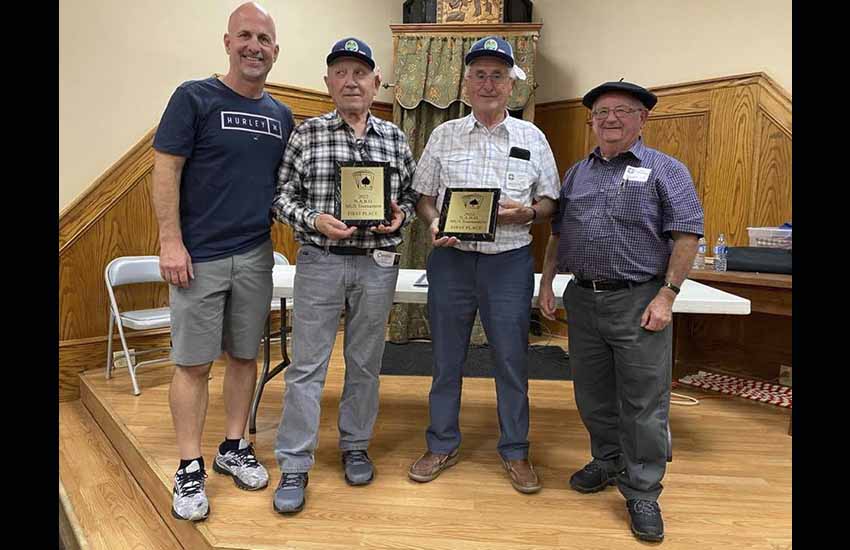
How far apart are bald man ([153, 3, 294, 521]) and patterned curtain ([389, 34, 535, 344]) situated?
2.60 m

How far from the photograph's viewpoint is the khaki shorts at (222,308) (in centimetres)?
199

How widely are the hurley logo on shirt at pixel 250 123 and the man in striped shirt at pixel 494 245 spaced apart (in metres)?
0.55

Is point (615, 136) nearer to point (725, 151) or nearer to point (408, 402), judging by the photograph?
point (408, 402)

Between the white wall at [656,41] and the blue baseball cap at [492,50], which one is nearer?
the blue baseball cap at [492,50]

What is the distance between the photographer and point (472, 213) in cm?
204

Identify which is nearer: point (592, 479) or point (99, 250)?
point (592, 479)

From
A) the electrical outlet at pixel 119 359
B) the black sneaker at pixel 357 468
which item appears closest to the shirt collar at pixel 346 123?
the black sneaker at pixel 357 468

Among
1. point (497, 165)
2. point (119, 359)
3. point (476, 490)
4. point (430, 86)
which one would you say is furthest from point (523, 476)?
point (430, 86)

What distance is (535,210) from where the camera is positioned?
2.14 m

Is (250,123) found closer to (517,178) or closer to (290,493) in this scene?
(517,178)

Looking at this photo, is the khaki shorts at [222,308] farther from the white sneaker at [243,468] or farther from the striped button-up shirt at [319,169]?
the white sneaker at [243,468]

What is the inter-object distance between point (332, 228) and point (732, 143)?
10.4ft

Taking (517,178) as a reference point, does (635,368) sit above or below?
below

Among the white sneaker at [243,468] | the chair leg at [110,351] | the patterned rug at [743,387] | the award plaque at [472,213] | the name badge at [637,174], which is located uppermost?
the name badge at [637,174]
